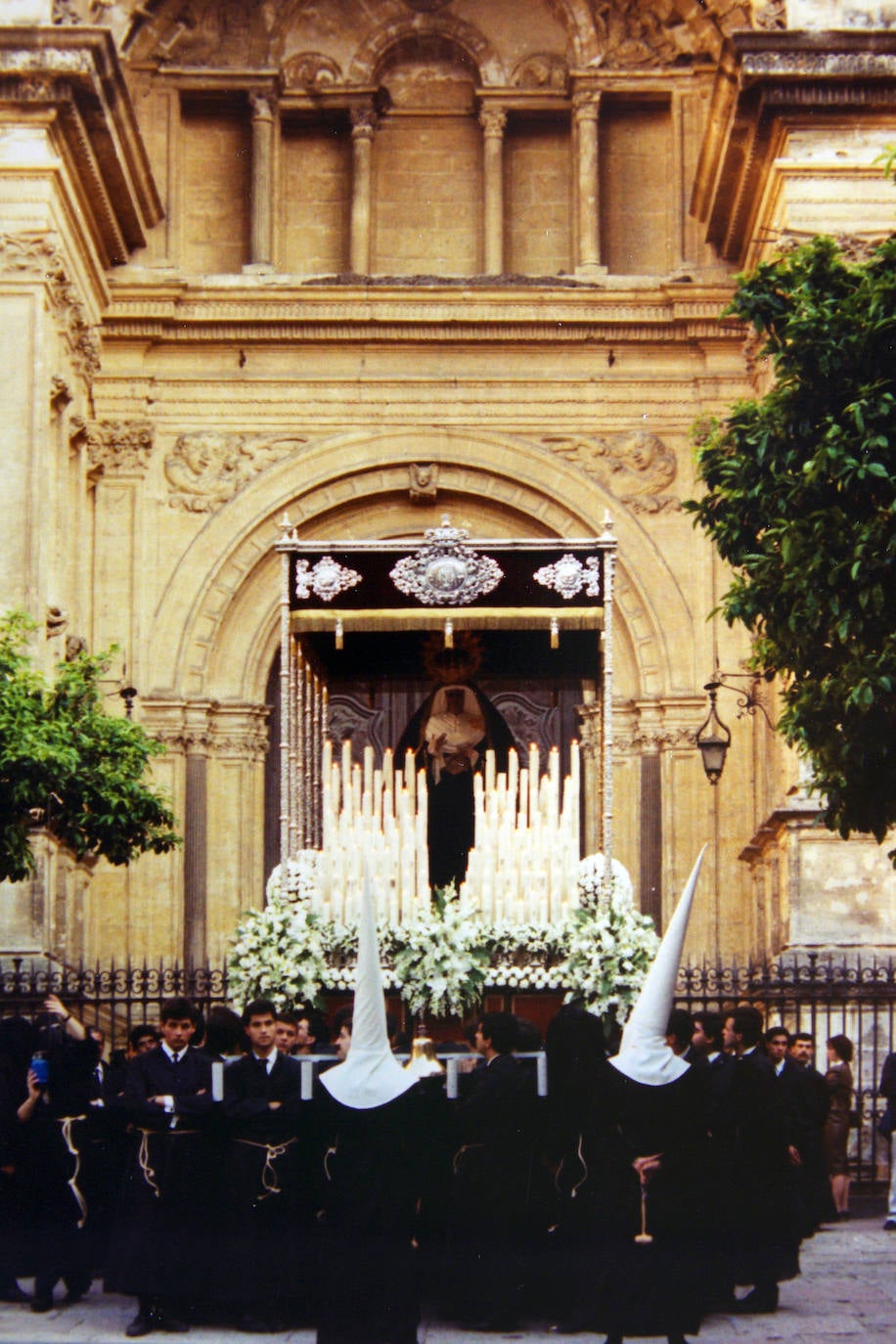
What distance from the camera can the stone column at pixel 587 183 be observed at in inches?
960

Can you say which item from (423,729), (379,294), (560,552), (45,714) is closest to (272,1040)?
(45,714)

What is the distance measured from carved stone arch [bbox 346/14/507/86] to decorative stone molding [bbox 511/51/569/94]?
16cm

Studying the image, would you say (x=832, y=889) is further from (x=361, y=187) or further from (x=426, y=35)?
(x=426, y=35)

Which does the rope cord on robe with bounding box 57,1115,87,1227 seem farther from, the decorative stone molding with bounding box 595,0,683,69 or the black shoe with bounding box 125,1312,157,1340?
the decorative stone molding with bounding box 595,0,683,69

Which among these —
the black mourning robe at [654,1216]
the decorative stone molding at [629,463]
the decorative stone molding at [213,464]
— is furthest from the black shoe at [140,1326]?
the decorative stone molding at [629,463]

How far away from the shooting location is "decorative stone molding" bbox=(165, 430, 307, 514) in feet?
77.9

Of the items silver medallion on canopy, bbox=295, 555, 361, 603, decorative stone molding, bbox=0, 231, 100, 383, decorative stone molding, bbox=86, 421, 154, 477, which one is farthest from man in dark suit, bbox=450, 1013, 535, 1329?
decorative stone molding, bbox=86, 421, 154, 477

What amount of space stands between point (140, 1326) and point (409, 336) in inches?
496

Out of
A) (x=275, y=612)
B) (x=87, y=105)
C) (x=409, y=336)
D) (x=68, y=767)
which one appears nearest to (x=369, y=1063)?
(x=68, y=767)

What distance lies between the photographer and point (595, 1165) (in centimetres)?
1255

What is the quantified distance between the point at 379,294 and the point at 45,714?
7981 millimetres

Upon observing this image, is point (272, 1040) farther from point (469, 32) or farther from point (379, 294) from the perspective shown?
point (469, 32)

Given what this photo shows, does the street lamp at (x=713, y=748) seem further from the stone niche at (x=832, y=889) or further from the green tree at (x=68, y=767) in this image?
the green tree at (x=68, y=767)

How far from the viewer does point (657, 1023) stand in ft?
38.3
